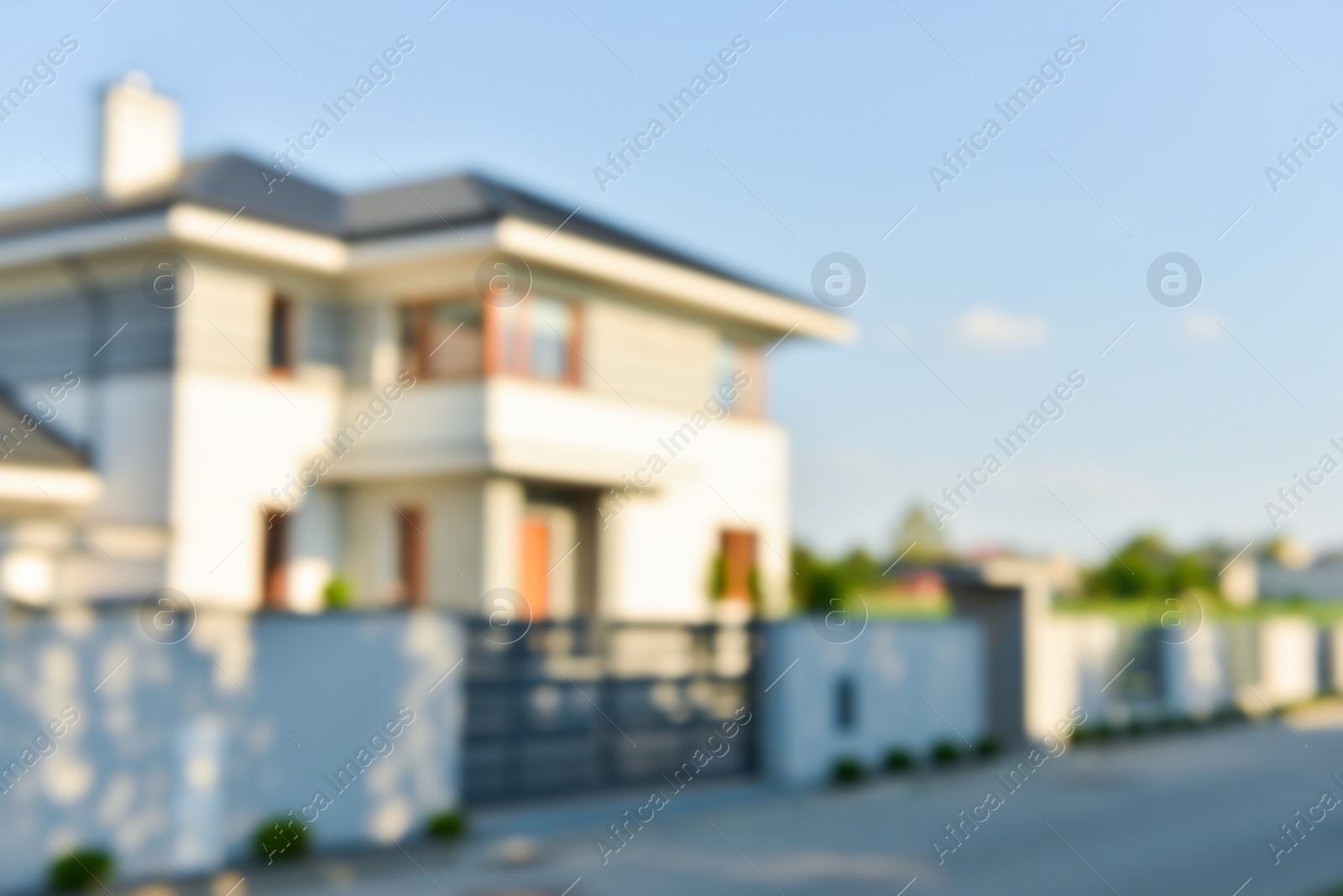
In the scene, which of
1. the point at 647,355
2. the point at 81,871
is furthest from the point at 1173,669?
the point at 81,871

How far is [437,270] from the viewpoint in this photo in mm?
18000

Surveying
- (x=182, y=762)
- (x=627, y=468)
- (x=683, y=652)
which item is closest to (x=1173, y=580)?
(x=627, y=468)

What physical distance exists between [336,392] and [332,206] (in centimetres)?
361

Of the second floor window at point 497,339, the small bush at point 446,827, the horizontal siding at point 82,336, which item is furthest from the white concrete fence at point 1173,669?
the horizontal siding at point 82,336

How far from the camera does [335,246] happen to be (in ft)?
59.3

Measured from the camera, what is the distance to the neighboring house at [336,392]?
54.6 ft

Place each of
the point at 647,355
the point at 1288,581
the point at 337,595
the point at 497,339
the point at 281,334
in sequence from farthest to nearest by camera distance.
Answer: the point at 1288,581, the point at 647,355, the point at 281,334, the point at 497,339, the point at 337,595

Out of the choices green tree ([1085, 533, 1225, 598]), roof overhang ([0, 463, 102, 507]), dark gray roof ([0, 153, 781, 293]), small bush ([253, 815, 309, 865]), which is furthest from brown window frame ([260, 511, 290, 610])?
green tree ([1085, 533, 1225, 598])

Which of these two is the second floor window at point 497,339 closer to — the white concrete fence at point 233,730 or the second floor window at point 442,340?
the second floor window at point 442,340

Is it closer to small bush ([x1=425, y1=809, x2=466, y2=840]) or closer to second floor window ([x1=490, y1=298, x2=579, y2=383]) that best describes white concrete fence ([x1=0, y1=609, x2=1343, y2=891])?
small bush ([x1=425, y1=809, x2=466, y2=840])

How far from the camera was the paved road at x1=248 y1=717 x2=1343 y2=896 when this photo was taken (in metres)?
9.56

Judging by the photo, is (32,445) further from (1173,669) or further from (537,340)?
(1173,669)

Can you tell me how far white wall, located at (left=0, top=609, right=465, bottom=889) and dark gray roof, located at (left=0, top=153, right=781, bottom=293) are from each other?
26.6 feet

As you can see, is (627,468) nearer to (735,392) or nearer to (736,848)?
(735,392)
